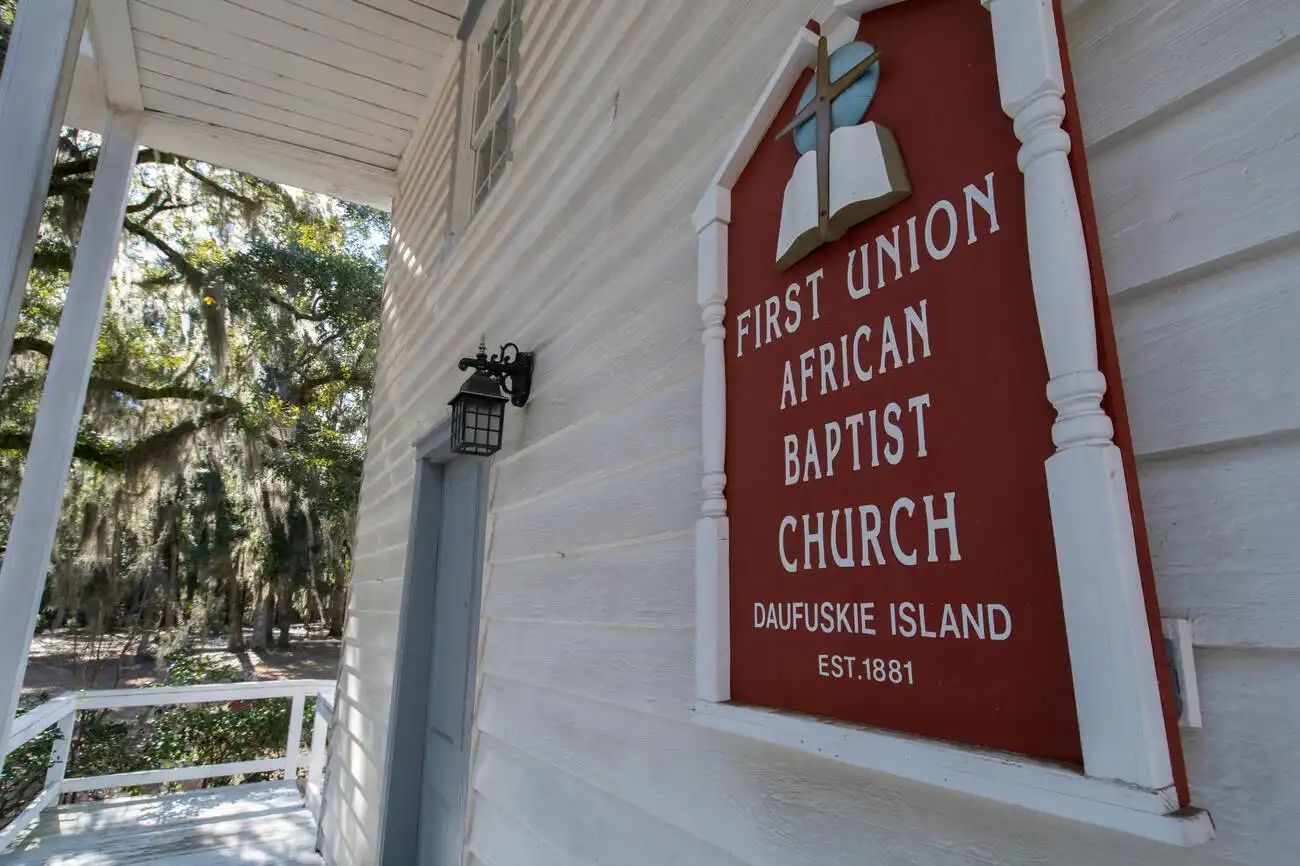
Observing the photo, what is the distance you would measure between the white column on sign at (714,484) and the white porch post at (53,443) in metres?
3.65

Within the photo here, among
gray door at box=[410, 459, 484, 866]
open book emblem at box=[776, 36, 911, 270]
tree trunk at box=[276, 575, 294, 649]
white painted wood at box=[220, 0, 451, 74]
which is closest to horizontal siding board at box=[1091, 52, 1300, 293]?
open book emblem at box=[776, 36, 911, 270]

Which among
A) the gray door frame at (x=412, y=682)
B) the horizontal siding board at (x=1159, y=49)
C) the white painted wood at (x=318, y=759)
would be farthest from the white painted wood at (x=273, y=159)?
the horizontal siding board at (x=1159, y=49)

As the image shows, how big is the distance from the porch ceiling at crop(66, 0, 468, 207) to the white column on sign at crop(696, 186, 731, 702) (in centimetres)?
313

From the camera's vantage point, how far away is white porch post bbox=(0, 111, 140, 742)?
337 centimetres

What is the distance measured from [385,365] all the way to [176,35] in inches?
78.6

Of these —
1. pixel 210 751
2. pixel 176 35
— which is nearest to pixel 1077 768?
pixel 176 35

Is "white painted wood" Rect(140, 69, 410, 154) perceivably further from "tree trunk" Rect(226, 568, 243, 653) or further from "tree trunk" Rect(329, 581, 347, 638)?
"tree trunk" Rect(226, 568, 243, 653)

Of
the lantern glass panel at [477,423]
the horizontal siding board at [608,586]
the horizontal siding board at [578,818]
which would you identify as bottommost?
the horizontal siding board at [578,818]

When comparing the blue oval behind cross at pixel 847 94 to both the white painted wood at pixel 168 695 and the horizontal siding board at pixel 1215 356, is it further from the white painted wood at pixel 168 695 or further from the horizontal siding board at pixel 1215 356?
the white painted wood at pixel 168 695

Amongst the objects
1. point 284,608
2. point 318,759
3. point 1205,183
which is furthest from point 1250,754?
point 284,608

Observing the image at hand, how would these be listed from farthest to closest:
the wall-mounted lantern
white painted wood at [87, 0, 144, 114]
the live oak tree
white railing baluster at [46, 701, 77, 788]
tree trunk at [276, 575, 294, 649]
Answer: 1. tree trunk at [276, 575, 294, 649]
2. the live oak tree
3. white railing baluster at [46, 701, 77, 788]
4. white painted wood at [87, 0, 144, 114]
5. the wall-mounted lantern

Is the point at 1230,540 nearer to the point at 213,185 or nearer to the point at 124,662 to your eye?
the point at 213,185

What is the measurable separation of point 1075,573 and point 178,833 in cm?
553

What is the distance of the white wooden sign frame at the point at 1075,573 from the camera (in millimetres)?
566
